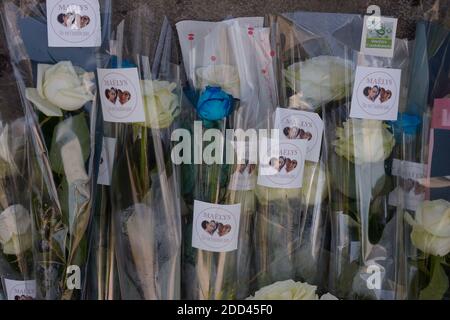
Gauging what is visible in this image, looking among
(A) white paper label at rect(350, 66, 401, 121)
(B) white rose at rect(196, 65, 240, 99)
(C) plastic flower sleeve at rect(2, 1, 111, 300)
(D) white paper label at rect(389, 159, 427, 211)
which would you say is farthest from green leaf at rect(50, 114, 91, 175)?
(D) white paper label at rect(389, 159, 427, 211)

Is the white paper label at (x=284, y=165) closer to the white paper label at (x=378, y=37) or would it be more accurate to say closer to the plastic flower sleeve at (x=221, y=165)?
the plastic flower sleeve at (x=221, y=165)

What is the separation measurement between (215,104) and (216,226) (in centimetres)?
30

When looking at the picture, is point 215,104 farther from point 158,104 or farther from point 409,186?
point 409,186

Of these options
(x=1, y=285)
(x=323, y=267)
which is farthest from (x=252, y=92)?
(x=1, y=285)

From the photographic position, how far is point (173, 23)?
1.79 m

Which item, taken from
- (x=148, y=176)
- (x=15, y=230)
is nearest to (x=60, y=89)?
(x=148, y=176)

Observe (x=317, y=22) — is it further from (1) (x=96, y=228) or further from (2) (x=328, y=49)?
(1) (x=96, y=228)

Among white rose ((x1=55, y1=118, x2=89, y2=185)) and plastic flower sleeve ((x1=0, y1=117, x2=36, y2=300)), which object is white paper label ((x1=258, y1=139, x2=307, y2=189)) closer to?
white rose ((x1=55, y1=118, x2=89, y2=185))

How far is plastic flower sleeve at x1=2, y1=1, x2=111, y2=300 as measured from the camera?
155 cm

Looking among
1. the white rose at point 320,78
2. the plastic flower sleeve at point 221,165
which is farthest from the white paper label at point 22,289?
the white rose at point 320,78

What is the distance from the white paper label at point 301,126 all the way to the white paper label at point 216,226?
0.72 feet

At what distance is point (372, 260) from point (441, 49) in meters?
0.56

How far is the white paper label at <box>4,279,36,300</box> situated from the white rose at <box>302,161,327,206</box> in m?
0.74

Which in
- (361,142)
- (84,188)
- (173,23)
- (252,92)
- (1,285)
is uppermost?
(173,23)
